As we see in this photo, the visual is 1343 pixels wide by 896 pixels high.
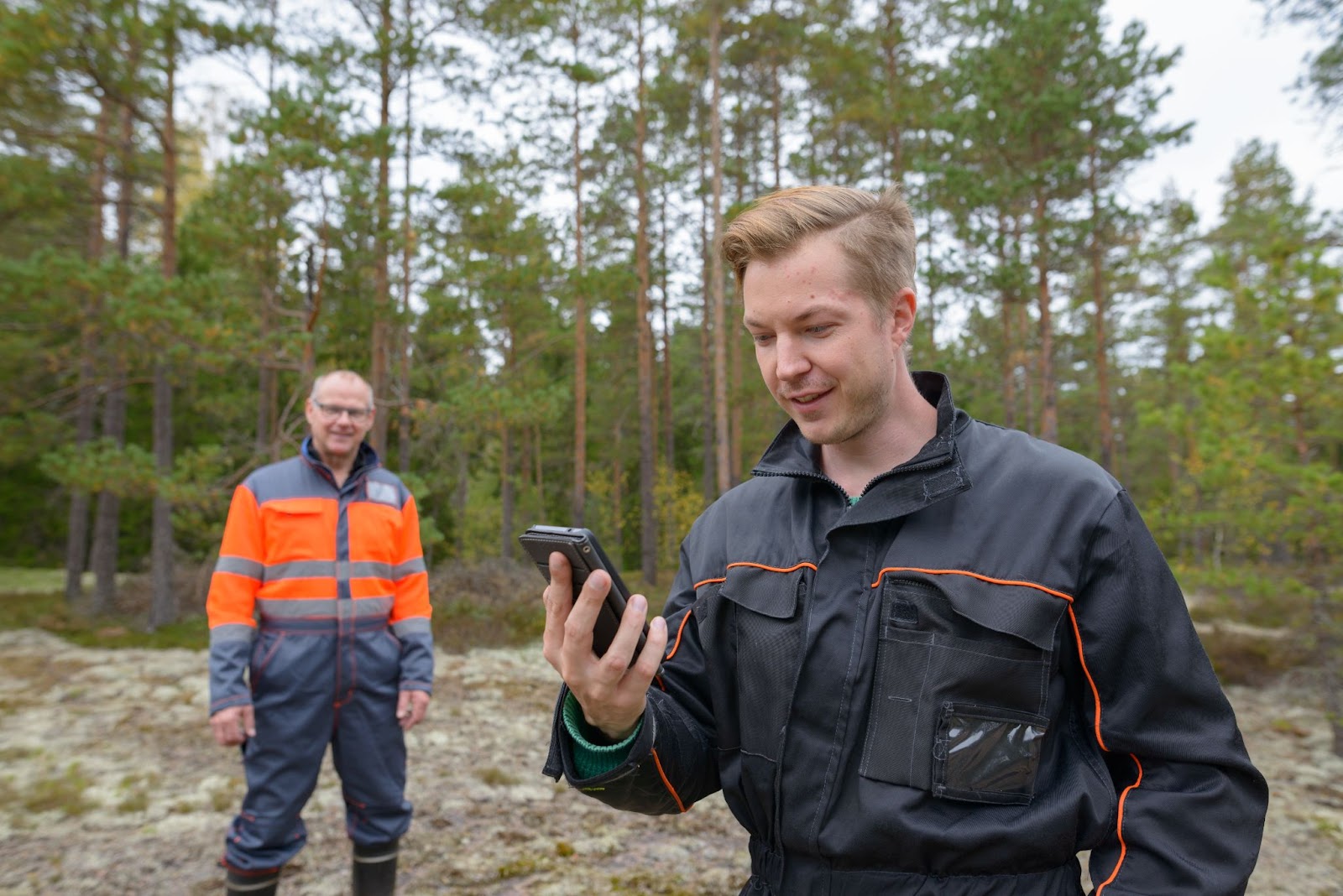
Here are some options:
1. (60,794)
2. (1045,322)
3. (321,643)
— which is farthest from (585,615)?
(1045,322)

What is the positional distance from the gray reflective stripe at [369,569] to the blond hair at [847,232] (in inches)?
106

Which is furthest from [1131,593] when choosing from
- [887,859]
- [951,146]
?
[951,146]

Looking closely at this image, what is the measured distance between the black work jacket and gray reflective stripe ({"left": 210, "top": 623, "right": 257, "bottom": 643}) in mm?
2407

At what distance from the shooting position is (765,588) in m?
1.59

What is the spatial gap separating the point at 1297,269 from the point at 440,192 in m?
10.3

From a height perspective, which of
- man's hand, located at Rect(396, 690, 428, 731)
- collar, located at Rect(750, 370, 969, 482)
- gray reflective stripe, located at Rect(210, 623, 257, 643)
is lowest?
man's hand, located at Rect(396, 690, 428, 731)

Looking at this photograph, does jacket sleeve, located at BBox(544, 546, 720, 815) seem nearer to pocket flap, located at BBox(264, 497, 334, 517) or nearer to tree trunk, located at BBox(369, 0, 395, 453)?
pocket flap, located at BBox(264, 497, 334, 517)

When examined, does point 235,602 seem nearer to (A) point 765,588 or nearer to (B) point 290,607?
(B) point 290,607

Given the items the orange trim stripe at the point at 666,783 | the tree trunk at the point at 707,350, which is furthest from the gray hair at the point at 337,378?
the tree trunk at the point at 707,350

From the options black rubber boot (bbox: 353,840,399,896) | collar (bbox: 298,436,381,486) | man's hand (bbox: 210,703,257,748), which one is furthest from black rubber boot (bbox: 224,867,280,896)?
collar (bbox: 298,436,381,486)

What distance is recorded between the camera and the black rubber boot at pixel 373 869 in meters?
3.64

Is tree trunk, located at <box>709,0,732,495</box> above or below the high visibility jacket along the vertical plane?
above

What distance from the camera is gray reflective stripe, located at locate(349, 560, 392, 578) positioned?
11.8ft

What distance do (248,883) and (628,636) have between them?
117 inches
